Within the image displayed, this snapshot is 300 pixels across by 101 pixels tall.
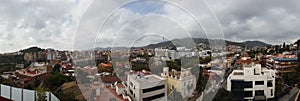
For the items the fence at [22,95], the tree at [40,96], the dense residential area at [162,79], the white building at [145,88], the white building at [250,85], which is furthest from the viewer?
the white building at [250,85]

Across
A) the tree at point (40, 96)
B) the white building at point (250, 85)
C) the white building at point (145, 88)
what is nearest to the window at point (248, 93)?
the white building at point (250, 85)

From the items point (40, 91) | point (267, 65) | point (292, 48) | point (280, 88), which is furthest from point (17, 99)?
point (292, 48)

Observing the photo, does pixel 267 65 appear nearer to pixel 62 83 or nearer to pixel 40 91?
pixel 62 83

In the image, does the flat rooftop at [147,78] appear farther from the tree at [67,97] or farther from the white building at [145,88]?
the tree at [67,97]

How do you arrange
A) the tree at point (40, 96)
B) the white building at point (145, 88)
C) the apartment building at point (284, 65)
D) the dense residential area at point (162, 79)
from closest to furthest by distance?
the white building at point (145, 88)
the dense residential area at point (162, 79)
the tree at point (40, 96)
the apartment building at point (284, 65)

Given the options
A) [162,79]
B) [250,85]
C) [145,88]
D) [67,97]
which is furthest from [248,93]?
[67,97]

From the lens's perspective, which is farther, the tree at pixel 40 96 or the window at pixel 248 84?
the window at pixel 248 84

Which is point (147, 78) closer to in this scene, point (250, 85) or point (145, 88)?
point (145, 88)

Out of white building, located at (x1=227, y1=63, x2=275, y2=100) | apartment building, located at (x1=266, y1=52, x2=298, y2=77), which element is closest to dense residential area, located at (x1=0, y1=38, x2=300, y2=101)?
white building, located at (x1=227, y1=63, x2=275, y2=100)
